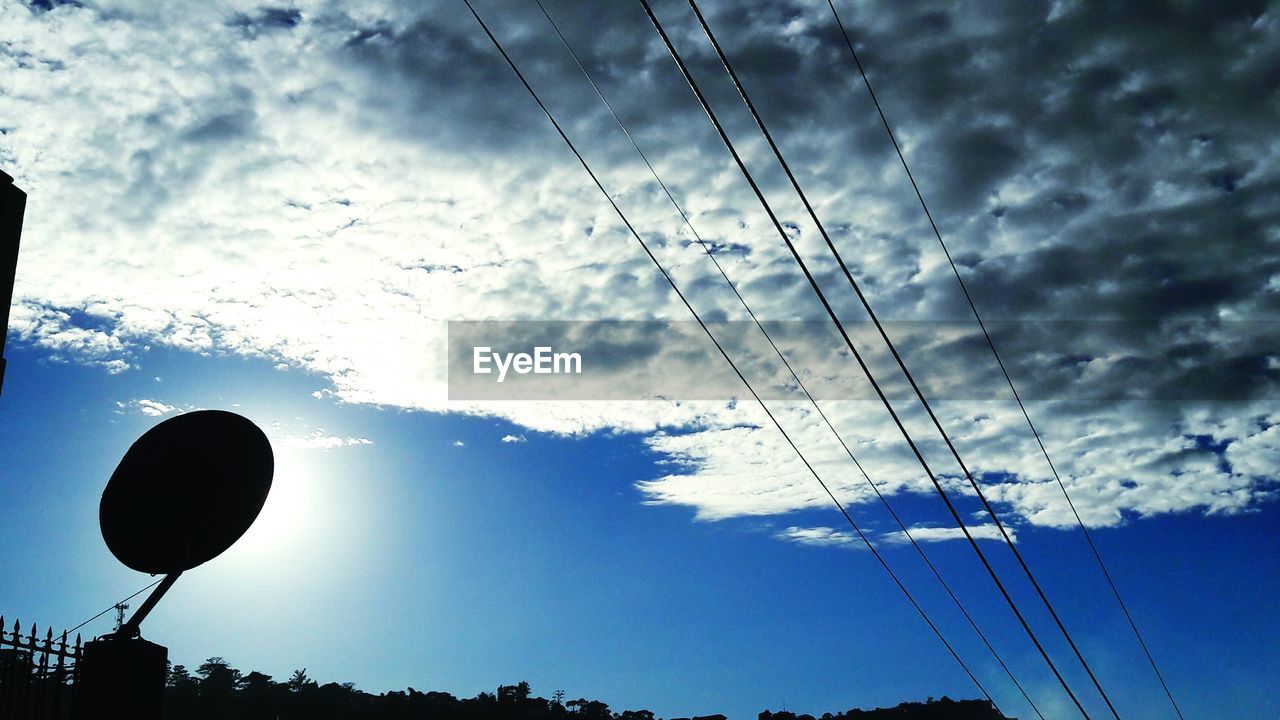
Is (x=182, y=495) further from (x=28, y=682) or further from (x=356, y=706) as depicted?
(x=356, y=706)

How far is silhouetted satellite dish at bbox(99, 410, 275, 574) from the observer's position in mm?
4426

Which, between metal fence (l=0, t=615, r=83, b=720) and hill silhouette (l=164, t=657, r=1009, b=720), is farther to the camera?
hill silhouette (l=164, t=657, r=1009, b=720)

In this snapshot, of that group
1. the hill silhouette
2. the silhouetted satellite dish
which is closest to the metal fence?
the silhouetted satellite dish

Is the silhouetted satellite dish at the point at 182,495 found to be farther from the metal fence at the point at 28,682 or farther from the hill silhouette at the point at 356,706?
the hill silhouette at the point at 356,706

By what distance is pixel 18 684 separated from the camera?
8.15 m

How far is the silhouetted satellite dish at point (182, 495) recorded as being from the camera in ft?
14.5

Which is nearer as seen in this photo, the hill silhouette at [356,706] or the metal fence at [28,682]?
the metal fence at [28,682]

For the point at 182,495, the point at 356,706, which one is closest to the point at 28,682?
the point at 182,495

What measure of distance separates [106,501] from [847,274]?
263 inches

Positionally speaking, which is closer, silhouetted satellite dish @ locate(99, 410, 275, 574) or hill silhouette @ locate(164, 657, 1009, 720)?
silhouetted satellite dish @ locate(99, 410, 275, 574)

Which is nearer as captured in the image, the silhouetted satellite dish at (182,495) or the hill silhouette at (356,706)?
the silhouetted satellite dish at (182,495)

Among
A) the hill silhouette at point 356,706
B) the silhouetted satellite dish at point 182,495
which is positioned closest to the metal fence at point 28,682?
the silhouetted satellite dish at point 182,495

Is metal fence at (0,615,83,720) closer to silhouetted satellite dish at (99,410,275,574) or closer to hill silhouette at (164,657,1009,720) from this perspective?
silhouetted satellite dish at (99,410,275,574)

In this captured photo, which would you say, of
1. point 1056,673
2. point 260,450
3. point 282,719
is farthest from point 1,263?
point 282,719
